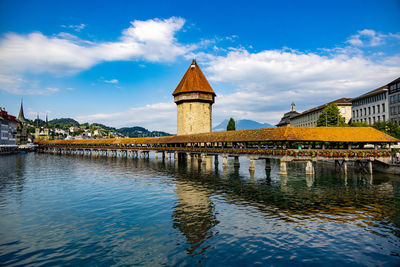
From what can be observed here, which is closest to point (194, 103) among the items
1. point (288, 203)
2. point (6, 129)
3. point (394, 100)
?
point (394, 100)

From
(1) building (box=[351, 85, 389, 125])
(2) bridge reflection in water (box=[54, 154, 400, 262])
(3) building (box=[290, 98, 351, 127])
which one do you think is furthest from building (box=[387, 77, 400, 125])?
(2) bridge reflection in water (box=[54, 154, 400, 262])

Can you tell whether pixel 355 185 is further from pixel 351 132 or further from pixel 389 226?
pixel 389 226

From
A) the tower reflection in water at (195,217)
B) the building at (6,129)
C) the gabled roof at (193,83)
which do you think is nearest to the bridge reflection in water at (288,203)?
the tower reflection in water at (195,217)

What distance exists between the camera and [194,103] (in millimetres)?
60906

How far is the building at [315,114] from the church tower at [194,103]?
37.3m

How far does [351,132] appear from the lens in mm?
29312

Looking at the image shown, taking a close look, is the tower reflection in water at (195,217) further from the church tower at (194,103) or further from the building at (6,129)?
the building at (6,129)

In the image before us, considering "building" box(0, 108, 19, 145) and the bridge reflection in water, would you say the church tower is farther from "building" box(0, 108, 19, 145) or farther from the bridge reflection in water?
"building" box(0, 108, 19, 145)

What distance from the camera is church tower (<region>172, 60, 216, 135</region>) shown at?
2381 inches

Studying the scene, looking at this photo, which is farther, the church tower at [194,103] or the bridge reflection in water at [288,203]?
the church tower at [194,103]

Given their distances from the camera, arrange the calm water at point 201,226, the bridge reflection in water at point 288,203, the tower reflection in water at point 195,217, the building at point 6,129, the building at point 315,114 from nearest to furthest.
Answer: the calm water at point 201,226 < the tower reflection in water at point 195,217 < the bridge reflection in water at point 288,203 < the building at point 315,114 < the building at point 6,129

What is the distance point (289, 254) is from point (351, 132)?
82.7ft

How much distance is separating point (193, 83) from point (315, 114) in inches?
1878

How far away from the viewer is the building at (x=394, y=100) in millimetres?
47438
